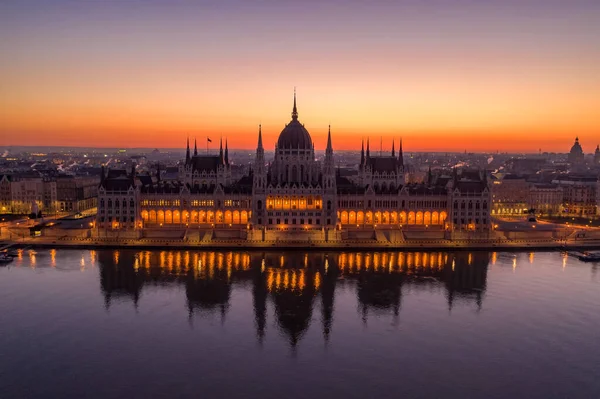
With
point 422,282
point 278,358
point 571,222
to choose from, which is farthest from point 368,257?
point 571,222

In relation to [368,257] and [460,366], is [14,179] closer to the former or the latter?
[368,257]

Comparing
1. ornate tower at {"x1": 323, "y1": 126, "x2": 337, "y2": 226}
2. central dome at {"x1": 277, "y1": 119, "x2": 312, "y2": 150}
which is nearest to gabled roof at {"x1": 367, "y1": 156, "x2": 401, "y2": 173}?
central dome at {"x1": 277, "y1": 119, "x2": 312, "y2": 150}

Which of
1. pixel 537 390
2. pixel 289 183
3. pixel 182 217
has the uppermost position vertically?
pixel 289 183

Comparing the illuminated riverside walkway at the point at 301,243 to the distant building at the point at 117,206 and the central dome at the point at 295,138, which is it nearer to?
the distant building at the point at 117,206

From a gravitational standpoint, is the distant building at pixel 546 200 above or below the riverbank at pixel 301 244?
above

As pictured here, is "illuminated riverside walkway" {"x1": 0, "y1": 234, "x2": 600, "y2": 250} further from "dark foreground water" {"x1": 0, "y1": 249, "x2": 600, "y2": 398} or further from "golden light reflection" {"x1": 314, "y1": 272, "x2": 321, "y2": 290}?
"golden light reflection" {"x1": 314, "y1": 272, "x2": 321, "y2": 290}

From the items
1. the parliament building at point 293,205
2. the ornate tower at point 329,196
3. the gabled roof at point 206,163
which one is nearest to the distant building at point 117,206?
the parliament building at point 293,205

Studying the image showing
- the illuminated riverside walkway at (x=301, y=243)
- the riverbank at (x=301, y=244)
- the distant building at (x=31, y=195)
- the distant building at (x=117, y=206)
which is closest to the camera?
the riverbank at (x=301, y=244)
